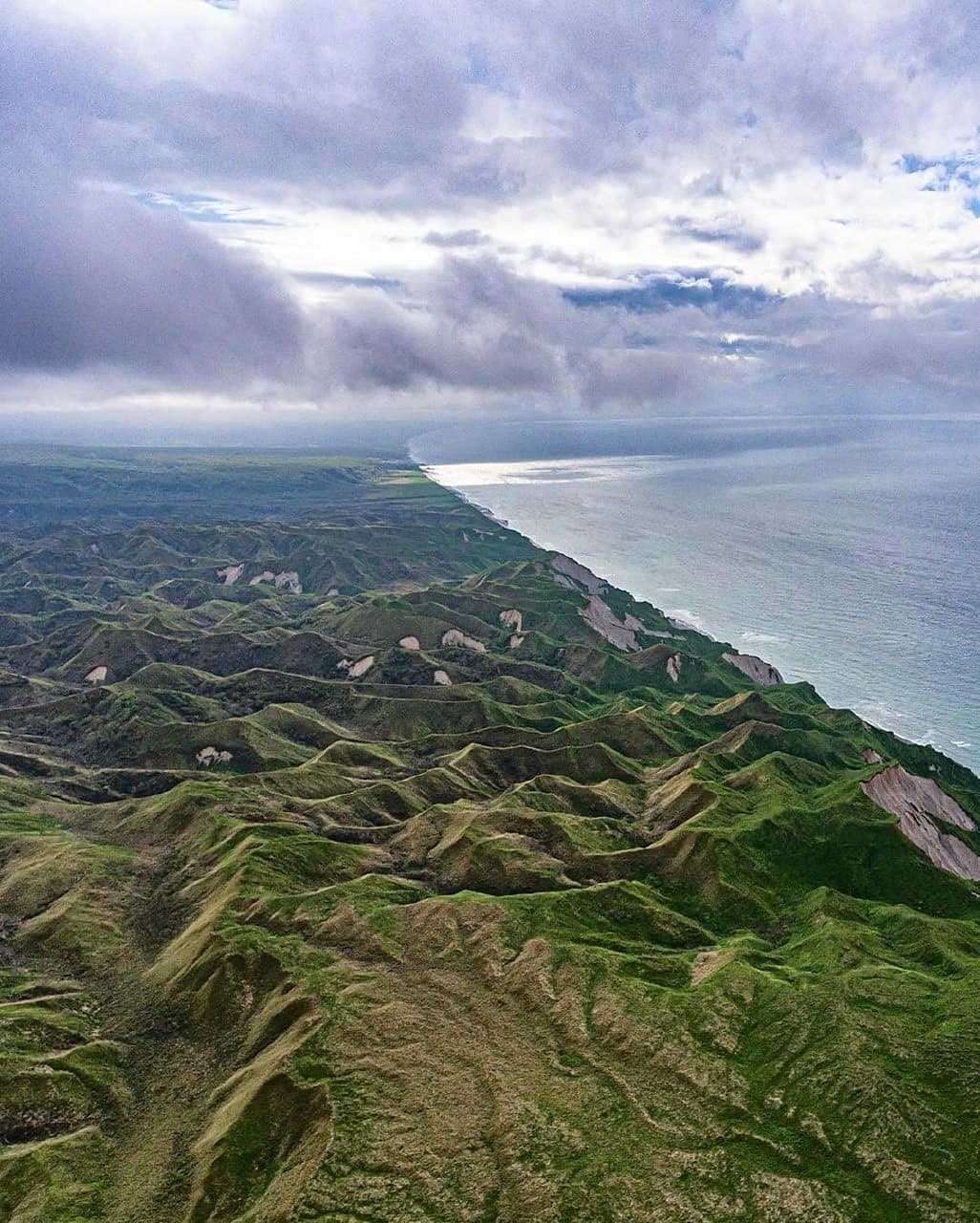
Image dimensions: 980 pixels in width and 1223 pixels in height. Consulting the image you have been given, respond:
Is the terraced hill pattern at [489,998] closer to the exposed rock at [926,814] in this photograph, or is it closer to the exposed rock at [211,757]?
the exposed rock at [926,814]

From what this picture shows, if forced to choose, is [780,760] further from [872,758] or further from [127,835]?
[127,835]

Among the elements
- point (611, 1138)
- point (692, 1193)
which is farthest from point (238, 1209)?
point (692, 1193)

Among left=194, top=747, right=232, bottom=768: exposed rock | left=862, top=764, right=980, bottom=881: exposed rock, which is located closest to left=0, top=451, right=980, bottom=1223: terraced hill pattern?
left=862, top=764, right=980, bottom=881: exposed rock

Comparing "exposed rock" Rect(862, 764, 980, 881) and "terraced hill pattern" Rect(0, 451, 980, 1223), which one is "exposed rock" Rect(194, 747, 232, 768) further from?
"exposed rock" Rect(862, 764, 980, 881)

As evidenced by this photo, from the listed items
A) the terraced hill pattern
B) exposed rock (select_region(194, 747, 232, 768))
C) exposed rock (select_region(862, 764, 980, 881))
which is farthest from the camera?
exposed rock (select_region(194, 747, 232, 768))

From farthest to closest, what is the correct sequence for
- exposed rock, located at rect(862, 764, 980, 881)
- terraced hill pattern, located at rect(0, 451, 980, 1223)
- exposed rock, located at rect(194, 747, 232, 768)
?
exposed rock, located at rect(194, 747, 232, 768)
exposed rock, located at rect(862, 764, 980, 881)
terraced hill pattern, located at rect(0, 451, 980, 1223)

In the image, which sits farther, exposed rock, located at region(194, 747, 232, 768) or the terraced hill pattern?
exposed rock, located at region(194, 747, 232, 768)

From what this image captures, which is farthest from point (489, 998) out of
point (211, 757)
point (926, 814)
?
point (211, 757)
